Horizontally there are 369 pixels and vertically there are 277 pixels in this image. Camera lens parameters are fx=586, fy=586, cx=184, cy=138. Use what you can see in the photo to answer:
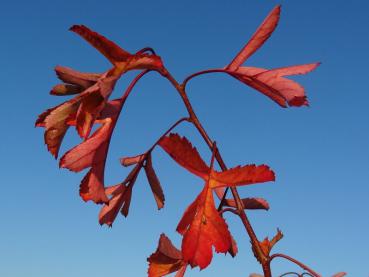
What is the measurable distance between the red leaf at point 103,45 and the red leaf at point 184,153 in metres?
0.28

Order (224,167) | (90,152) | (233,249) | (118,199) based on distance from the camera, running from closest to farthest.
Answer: (90,152)
(224,167)
(118,199)
(233,249)

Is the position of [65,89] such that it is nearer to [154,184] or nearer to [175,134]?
[175,134]

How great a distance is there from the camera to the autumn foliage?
1.67 m

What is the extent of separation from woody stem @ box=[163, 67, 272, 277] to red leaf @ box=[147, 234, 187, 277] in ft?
0.95

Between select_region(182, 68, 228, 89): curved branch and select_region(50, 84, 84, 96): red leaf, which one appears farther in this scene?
select_region(182, 68, 228, 89): curved branch

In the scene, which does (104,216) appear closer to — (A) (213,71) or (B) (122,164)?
(B) (122,164)

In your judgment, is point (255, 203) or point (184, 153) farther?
point (255, 203)

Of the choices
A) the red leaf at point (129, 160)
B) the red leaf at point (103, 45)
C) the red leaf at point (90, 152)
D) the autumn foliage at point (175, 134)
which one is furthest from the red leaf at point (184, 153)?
the red leaf at point (129, 160)

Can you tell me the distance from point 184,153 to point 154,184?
45 cm

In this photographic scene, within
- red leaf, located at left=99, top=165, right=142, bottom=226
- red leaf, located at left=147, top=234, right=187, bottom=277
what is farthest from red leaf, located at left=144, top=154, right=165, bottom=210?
red leaf, located at left=147, top=234, right=187, bottom=277

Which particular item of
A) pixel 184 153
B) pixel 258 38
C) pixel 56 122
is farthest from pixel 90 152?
pixel 258 38

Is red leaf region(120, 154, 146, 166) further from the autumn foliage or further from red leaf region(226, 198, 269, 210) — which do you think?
red leaf region(226, 198, 269, 210)

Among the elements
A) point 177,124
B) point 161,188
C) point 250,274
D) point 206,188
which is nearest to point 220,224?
point 206,188

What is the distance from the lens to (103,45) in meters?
1.65
